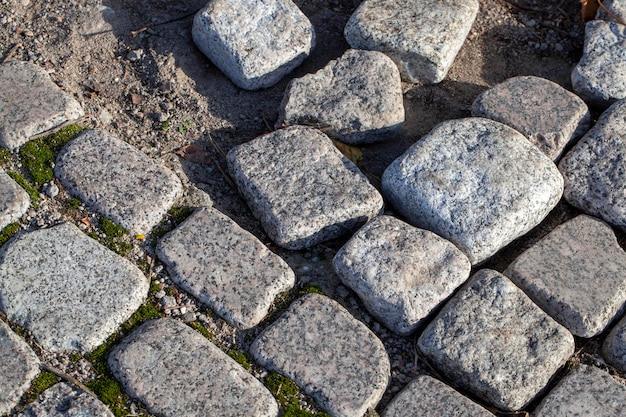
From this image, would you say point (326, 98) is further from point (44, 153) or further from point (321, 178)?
point (44, 153)

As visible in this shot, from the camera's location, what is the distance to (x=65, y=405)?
8.68ft

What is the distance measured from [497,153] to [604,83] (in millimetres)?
773

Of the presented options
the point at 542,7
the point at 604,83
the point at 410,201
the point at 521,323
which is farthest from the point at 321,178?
the point at 542,7

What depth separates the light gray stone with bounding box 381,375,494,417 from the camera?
2.76 m

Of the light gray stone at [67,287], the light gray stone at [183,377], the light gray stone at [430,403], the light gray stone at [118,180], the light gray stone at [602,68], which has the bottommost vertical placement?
the light gray stone at [430,403]

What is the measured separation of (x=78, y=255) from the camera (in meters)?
2.97

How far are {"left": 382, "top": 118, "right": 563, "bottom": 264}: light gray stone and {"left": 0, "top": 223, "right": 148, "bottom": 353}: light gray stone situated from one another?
3.64 feet

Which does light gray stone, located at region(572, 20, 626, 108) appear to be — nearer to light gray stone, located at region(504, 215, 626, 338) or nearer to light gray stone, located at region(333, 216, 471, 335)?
light gray stone, located at region(504, 215, 626, 338)

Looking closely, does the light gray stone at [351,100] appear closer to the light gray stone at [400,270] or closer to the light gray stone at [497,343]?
the light gray stone at [400,270]

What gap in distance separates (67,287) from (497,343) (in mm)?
1558

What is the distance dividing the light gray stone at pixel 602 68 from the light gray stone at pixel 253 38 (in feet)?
4.14

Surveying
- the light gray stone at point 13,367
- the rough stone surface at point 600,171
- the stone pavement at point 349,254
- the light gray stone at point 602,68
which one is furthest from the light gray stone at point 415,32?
the light gray stone at point 13,367

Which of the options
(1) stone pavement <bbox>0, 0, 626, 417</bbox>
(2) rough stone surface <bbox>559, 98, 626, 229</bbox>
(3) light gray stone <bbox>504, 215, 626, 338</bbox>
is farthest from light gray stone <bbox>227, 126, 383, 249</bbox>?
(2) rough stone surface <bbox>559, 98, 626, 229</bbox>

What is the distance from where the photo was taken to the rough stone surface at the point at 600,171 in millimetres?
3279
